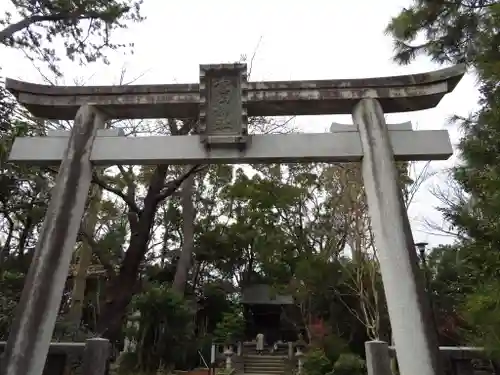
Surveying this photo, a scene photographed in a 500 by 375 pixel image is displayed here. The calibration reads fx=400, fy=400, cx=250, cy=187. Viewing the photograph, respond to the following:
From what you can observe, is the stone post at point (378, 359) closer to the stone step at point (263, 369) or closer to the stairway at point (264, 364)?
the stairway at point (264, 364)

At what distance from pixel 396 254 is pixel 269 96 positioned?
2368 mm

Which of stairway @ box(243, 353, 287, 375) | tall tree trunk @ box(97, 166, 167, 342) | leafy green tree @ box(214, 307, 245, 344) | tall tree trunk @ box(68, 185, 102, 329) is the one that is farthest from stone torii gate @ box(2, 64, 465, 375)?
stairway @ box(243, 353, 287, 375)

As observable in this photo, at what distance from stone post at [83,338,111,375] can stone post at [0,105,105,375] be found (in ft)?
2.42

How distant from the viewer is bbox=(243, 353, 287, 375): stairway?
61.3 ft

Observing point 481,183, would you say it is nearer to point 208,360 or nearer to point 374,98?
point 374,98

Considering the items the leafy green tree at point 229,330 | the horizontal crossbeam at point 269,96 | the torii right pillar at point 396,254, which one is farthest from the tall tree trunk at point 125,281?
the leafy green tree at point 229,330

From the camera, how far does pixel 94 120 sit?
5.04 metres

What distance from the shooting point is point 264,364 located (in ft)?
63.4

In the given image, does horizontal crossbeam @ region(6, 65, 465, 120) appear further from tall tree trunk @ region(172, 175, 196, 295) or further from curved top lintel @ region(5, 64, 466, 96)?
tall tree trunk @ region(172, 175, 196, 295)

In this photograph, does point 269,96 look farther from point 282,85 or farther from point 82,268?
point 82,268

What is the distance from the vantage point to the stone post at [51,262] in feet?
12.6

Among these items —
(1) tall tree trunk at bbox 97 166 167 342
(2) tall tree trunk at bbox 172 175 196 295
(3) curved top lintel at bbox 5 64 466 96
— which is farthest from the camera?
(2) tall tree trunk at bbox 172 175 196 295

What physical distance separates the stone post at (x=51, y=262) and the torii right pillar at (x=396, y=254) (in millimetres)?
3322

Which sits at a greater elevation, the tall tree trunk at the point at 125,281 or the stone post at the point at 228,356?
the tall tree trunk at the point at 125,281
